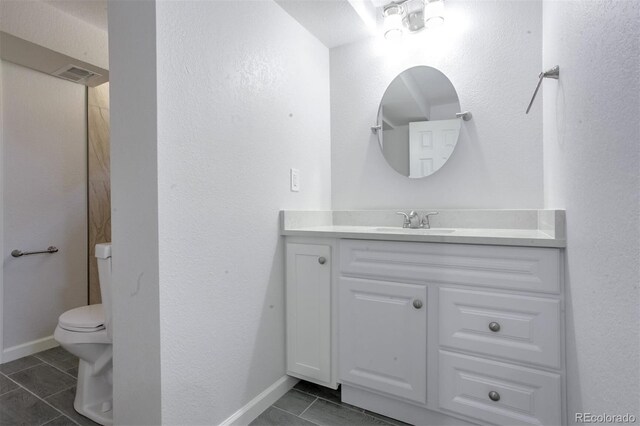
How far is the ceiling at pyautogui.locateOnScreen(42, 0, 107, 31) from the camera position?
1887 mm

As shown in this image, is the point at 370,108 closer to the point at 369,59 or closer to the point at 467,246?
Result: the point at 369,59

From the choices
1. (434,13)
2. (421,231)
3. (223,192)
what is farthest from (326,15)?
(421,231)

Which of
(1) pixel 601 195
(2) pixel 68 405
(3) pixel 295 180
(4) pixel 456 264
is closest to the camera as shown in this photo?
(1) pixel 601 195

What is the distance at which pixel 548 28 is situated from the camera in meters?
1.38

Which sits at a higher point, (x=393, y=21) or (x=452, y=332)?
(x=393, y=21)

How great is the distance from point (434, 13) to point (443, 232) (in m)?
1.22

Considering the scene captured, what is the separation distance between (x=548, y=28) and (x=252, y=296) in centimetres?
178

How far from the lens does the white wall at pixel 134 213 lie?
1.08m

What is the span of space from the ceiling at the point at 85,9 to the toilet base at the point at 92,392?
2023 mm

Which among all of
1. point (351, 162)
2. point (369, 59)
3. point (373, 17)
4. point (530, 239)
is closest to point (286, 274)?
point (351, 162)

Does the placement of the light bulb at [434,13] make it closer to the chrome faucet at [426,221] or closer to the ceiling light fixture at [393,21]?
the ceiling light fixture at [393,21]

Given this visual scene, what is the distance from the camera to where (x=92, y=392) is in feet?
4.93

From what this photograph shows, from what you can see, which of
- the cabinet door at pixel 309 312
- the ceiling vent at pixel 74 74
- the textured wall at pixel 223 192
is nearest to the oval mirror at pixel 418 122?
the textured wall at pixel 223 192

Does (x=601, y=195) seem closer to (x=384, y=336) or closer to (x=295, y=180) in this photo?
(x=384, y=336)
